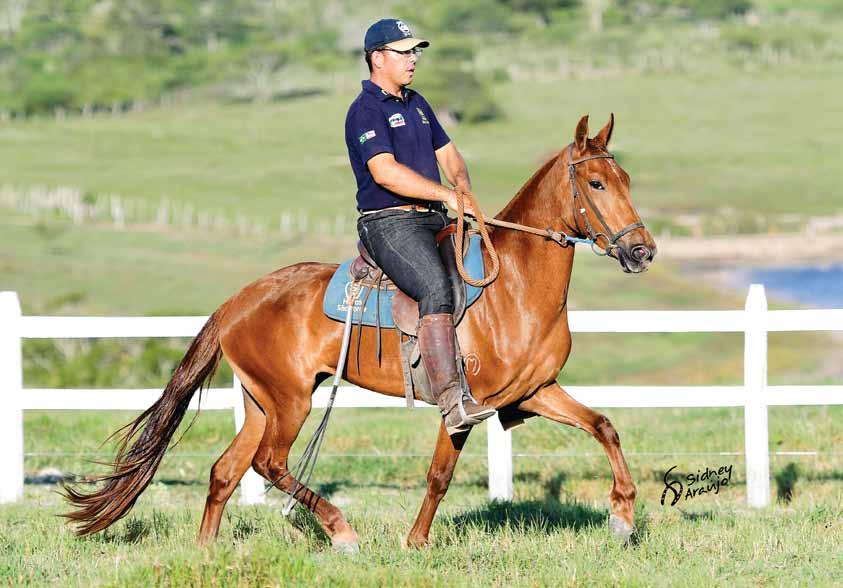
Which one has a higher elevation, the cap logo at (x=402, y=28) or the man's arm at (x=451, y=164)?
the cap logo at (x=402, y=28)

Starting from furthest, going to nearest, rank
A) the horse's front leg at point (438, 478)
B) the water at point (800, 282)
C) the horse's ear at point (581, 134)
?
the water at point (800, 282) → the horse's front leg at point (438, 478) → the horse's ear at point (581, 134)

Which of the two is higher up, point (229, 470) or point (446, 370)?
point (446, 370)

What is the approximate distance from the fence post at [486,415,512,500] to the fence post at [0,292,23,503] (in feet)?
12.4

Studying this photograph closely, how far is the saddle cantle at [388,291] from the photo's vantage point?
6926 millimetres

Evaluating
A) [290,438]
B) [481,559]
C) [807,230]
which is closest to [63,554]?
[290,438]

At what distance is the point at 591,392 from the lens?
956 centimetres

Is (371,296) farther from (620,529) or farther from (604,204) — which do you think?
(620,529)

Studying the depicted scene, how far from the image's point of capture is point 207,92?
83875mm

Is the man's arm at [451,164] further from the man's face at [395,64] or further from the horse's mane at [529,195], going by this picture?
the man's face at [395,64]

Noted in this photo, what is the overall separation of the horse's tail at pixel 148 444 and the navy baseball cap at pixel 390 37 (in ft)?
6.56

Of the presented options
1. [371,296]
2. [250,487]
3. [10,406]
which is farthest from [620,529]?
[10,406]

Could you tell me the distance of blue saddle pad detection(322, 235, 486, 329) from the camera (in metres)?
6.95

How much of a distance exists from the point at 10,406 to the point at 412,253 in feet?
15.0
